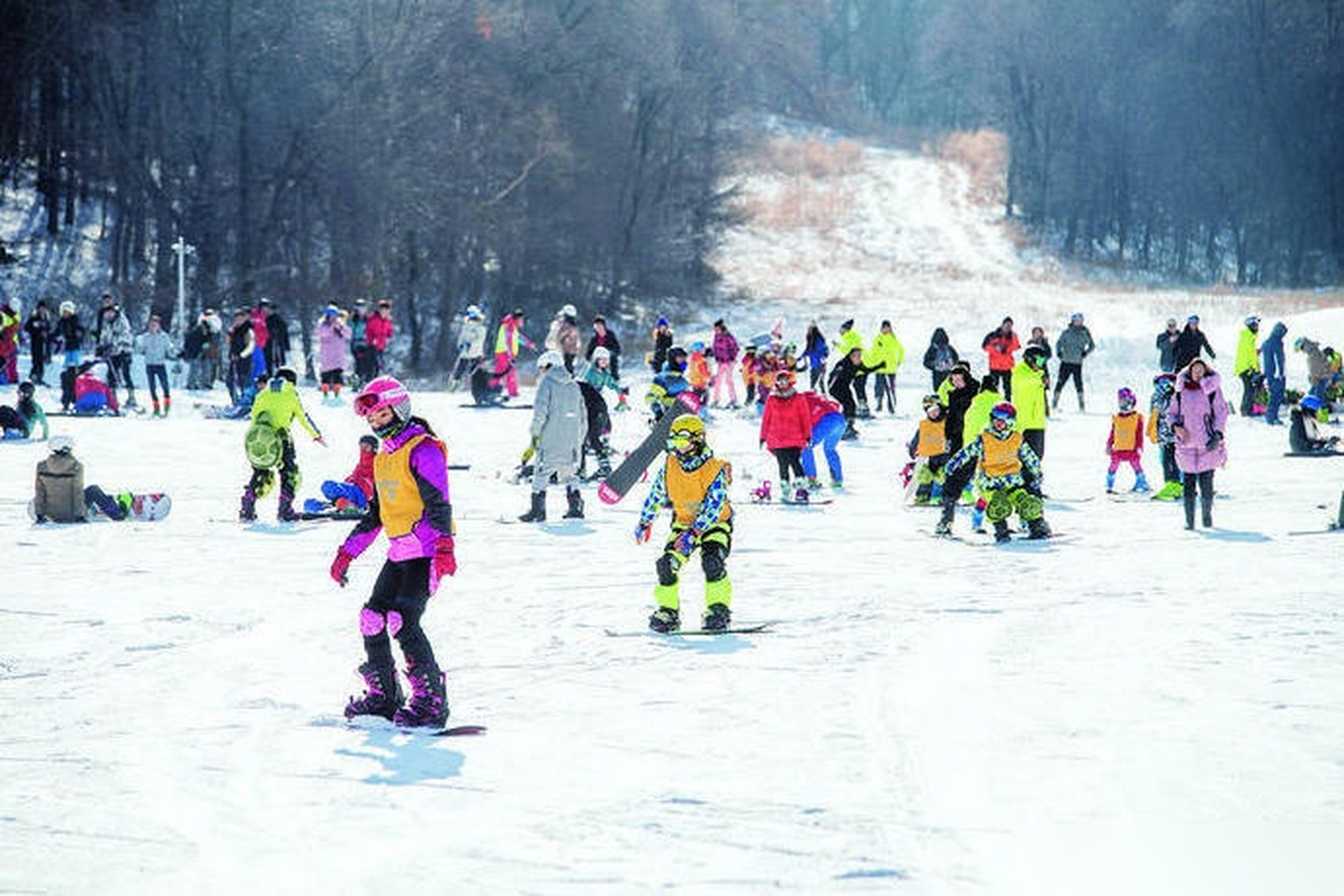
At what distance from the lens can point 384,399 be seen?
8.52m

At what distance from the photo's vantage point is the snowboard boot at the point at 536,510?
17.0 metres

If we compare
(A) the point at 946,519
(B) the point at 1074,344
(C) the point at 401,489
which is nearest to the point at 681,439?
(C) the point at 401,489

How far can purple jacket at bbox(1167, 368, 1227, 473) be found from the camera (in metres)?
15.9

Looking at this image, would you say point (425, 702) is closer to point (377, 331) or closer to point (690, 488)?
point (690, 488)

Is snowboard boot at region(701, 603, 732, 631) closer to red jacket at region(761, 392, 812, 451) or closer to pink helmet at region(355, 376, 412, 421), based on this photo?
pink helmet at region(355, 376, 412, 421)

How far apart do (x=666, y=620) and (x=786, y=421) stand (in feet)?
23.4

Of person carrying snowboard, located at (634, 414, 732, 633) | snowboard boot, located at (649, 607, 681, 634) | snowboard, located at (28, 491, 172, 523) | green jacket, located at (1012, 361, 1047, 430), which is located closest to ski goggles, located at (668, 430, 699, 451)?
person carrying snowboard, located at (634, 414, 732, 633)

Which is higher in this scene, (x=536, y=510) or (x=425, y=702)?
(x=536, y=510)

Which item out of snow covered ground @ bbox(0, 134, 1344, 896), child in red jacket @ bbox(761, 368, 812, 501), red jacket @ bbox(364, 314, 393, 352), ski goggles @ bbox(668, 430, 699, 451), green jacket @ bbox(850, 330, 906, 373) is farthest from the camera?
red jacket @ bbox(364, 314, 393, 352)

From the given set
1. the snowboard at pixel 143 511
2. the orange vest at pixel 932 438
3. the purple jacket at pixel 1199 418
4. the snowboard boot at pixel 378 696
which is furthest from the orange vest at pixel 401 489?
the orange vest at pixel 932 438

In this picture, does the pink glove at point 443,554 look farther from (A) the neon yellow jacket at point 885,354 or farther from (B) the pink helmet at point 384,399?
(A) the neon yellow jacket at point 885,354

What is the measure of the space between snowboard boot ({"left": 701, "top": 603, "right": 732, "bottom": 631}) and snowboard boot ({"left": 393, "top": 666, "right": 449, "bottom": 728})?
9.52 feet

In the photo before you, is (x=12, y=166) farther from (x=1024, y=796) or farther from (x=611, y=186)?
(x=1024, y=796)

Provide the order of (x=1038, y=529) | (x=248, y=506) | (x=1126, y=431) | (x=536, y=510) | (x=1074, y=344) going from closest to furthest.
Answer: (x=1038, y=529) < (x=248, y=506) < (x=536, y=510) < (x=1126, y=431) < (x=1074, y=344)
